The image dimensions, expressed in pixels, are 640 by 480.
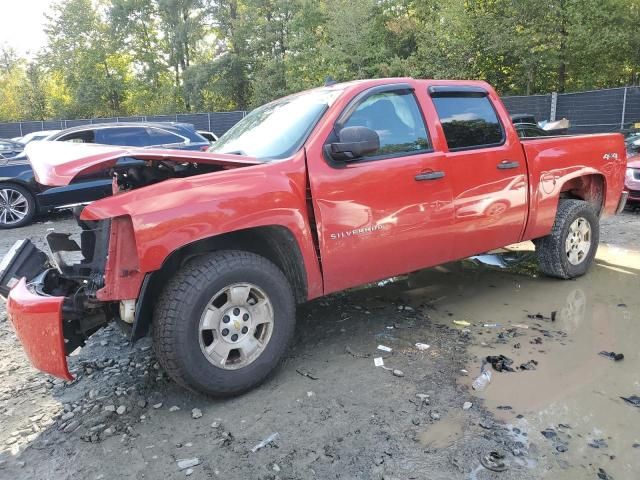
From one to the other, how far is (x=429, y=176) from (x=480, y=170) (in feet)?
2.01

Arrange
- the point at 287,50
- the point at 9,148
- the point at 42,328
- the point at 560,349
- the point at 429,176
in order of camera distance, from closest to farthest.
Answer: the point at 42,328 → the point at 560,349 → the point at 429,176 → the point at 9,148 → the point at 287,50

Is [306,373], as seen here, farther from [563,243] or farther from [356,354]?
[563,243]

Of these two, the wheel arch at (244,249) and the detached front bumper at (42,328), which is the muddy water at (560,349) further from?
the detached front bumper at (42,328)

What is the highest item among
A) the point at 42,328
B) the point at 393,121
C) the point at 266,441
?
the point at 393,121

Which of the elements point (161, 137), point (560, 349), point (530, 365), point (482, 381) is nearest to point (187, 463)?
point (482, 381)

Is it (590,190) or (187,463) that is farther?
(590,190)

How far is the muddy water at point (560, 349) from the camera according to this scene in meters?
2.60

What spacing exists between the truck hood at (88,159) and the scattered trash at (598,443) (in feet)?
8.00

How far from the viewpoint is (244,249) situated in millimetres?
3342

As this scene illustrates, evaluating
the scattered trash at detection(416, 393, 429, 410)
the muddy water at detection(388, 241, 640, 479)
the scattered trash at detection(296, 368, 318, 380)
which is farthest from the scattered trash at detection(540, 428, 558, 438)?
the scattered trash at detection(296, 368, 318, 380)

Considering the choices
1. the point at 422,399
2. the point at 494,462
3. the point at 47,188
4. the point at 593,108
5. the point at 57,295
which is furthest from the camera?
the point at 593,108

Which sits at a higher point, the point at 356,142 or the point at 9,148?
the point at 9,148

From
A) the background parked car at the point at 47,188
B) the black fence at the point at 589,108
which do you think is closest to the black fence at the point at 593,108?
the black fence at the point at 589,108

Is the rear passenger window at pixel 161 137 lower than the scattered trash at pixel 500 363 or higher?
higher
